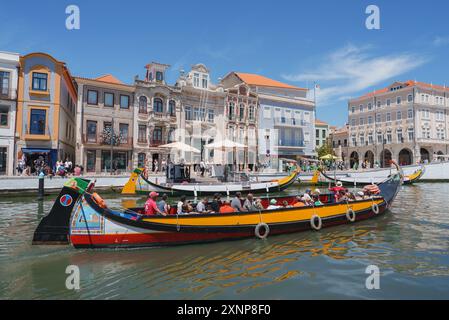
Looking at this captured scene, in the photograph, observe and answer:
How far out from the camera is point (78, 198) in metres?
8.85

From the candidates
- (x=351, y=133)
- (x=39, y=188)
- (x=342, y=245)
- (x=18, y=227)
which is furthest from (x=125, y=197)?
(x=351, y=133)

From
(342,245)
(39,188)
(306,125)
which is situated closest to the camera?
(342,245)

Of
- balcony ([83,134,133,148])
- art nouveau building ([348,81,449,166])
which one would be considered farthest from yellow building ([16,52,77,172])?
art nouveau building ([348,81,449,166])

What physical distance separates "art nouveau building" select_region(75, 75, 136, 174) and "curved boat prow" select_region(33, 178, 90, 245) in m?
22.4

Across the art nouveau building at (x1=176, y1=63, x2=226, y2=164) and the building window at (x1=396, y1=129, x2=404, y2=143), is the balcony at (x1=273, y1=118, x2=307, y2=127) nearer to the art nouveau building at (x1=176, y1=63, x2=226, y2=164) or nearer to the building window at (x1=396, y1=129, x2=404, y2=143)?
the art nouveau building at (x1=176, y1=63, x2=226, y2=164)

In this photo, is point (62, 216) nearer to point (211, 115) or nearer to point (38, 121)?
point (38, 121)

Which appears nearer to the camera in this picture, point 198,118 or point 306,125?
point 198,118

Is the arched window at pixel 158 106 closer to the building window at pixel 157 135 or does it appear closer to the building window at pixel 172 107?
the building window at pixel 172 107

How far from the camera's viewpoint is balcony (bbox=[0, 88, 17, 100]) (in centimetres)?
2617

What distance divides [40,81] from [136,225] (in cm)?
2379

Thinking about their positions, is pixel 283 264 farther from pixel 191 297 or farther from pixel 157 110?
pixel 157 110

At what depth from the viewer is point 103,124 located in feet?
107

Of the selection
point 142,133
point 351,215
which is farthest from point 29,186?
point 351,215
